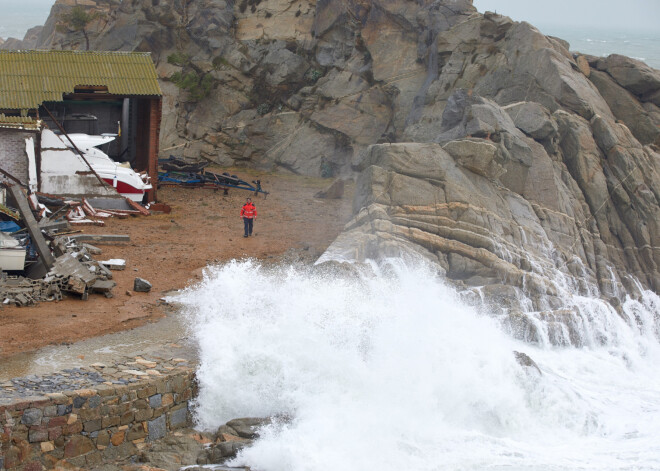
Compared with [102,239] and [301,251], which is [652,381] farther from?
[102,239]

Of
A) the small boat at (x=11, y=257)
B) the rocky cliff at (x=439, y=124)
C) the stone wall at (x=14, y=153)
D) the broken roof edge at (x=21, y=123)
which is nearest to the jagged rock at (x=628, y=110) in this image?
the rocky cliff at (x=439, y=124)

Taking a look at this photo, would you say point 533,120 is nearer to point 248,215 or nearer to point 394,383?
point 248,215

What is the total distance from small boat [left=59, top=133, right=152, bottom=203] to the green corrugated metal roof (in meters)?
1.72

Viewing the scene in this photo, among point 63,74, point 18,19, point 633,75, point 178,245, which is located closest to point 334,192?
point 178,245

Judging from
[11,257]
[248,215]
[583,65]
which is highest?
[583,65]

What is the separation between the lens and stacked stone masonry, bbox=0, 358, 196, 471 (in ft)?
33.6

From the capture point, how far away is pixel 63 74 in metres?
23.9

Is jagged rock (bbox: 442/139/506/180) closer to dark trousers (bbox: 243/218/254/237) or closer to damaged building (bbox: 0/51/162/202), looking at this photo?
dark trousers (bbox: 243/218/254/237)

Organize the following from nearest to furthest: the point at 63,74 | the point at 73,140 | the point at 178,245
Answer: the point at 178,245 < the point at 73,140 < the point at 63,74

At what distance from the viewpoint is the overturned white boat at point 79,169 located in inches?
859

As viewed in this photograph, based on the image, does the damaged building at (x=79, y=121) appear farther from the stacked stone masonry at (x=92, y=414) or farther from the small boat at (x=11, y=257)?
the stacked stone masonry at (x=92, y=414)

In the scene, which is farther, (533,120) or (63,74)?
(63,74)

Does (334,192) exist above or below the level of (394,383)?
above

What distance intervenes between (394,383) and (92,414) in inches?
205
